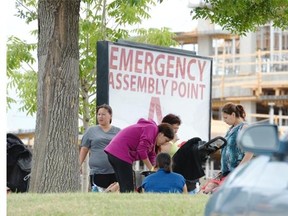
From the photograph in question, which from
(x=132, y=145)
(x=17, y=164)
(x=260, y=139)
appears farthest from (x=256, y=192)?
(x=17, y=164)

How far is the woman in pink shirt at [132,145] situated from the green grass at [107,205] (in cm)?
165

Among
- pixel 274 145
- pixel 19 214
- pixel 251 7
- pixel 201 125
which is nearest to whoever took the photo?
pixel 274 145

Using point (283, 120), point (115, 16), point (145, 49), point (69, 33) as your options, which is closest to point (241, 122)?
point (69, 33)

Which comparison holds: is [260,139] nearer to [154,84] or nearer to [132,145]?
[132,145]

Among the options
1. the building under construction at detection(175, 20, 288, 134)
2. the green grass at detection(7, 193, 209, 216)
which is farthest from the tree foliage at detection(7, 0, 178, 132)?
the building under construction at detection(175, 20, 288, 134)

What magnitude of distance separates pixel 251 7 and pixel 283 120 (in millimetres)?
47807

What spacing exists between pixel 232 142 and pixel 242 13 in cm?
422

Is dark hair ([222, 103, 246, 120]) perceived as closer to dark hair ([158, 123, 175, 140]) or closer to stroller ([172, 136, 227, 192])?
dark hair ([158, 123, 175, 140])

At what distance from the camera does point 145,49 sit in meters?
18.3

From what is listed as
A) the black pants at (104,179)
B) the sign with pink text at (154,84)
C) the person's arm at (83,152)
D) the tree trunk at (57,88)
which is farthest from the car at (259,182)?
the sign with pink text at (154,84)

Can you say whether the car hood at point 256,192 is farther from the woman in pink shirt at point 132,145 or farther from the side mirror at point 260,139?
the woman in pink shirt at point 132,145

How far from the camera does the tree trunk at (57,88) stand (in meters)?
16.1

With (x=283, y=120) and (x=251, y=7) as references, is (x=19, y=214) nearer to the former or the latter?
(x=251, y=7)

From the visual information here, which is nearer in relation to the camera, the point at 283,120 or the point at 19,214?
the point at 19,214
